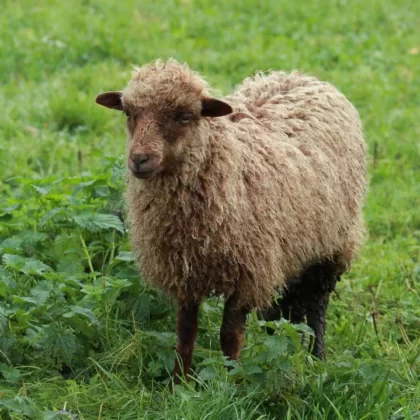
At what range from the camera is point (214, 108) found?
4.11 m

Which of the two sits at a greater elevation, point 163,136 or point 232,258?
point 163,136

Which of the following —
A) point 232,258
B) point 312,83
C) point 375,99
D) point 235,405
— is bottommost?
point 375,99

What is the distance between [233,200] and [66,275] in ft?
3.75

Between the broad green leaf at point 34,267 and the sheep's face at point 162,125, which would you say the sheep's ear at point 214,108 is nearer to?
the sheep's face at point 162,125

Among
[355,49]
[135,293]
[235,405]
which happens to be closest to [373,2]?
[355,49]

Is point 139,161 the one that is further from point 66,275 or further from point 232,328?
point 66,275

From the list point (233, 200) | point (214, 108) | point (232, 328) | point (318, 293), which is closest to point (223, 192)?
point (233, 200)

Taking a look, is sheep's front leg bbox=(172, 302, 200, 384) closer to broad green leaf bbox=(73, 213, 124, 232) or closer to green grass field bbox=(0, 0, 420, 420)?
green grass field bbox=(0, 0, 420, 420)

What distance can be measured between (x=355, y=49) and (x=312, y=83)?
508 centimetres

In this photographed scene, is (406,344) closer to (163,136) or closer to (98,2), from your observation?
(163,136)

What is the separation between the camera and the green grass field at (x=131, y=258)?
4008 millimetres

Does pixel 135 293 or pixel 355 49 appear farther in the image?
pixel 355 49

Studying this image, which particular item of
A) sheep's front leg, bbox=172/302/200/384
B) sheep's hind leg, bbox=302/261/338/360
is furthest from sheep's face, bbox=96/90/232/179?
sheep's hind leg, bbox=302/261/338/360

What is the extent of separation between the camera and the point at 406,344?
5090 millimetres
